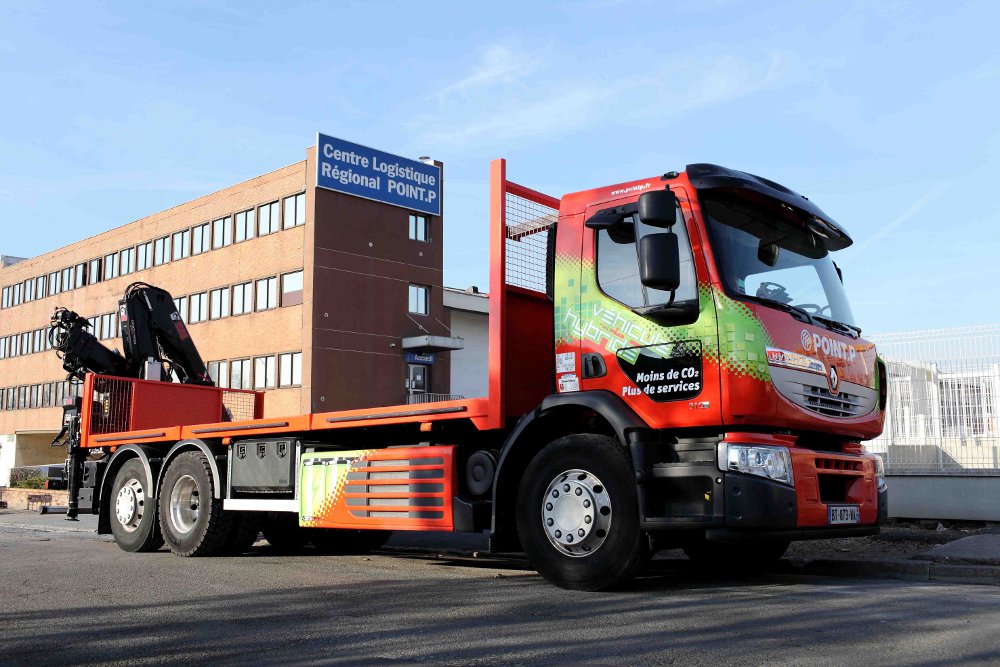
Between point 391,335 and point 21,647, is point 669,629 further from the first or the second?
point 391,335

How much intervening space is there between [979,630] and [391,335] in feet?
125

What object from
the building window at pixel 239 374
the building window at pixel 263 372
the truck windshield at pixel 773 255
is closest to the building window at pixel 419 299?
the building window at pixel 263 372

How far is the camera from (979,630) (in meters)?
5.59

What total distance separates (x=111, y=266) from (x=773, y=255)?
49.2m

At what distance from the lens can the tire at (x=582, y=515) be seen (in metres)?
6.85

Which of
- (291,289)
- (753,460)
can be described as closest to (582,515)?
(753,460)

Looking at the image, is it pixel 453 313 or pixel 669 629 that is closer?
pixel 669 629

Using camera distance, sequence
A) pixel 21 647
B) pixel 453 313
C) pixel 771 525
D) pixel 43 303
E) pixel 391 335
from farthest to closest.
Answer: pixel 43 303 < pixel 453 313 < pixel 391 335 < pixel 771 525 < pixel 21 647

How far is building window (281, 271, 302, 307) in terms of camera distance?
4022cm

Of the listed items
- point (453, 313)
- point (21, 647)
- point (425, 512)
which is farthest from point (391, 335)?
point (21, 647)

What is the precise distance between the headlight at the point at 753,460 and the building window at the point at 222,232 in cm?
3973

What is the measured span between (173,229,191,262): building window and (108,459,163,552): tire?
3575 cm

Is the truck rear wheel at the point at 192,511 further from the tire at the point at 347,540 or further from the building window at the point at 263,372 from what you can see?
the building window at the point at 263,372

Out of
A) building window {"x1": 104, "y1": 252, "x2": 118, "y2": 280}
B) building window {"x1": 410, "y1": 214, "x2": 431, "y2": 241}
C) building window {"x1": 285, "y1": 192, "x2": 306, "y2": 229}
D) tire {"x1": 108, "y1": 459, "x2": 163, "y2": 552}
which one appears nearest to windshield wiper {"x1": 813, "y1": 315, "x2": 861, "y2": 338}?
tire {"x1": 108, "y1": 459, "x2": 163, "y2": 552}
